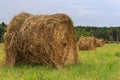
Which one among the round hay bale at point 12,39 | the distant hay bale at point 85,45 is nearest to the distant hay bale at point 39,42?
the round hay bale at point 12,39

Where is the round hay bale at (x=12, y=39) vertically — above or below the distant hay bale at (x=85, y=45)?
above

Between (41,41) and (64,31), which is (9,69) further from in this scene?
(64,31)

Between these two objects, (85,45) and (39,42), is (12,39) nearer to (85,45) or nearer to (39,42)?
(39,42)

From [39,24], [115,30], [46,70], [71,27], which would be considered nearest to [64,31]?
[71,27]

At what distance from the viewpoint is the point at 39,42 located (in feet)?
41.2

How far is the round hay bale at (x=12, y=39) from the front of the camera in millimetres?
13079

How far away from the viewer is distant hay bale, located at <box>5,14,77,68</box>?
12.5m

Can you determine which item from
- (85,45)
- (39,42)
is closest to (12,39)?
(39,42)

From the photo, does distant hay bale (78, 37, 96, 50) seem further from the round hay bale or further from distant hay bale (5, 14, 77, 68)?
the round hay bale

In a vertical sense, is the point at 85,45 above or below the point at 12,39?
below

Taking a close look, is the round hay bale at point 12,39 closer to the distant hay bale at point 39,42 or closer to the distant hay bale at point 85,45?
the distant hay bale at point 39,42

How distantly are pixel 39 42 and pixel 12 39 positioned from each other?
1.07 meters

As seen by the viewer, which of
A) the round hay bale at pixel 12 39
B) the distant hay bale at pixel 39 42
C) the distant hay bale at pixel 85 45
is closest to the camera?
the distant hay bale at pixel 39 42

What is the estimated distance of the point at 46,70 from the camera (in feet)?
38.4
